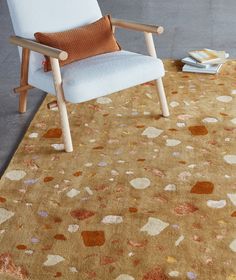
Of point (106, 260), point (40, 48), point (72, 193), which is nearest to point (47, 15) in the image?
point (40, 48)

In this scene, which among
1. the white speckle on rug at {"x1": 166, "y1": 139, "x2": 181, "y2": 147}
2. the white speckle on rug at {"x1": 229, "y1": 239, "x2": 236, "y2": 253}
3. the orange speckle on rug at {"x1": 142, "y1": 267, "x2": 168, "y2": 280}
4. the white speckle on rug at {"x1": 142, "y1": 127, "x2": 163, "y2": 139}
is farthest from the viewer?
the white speckle on rug at {"x1": 142, "y1": 127, "x2": 163, "y2": 139}

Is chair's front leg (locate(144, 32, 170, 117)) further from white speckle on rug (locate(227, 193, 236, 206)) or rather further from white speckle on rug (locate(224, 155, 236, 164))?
white speckle on rug (locate(227, 193, 236, 206))

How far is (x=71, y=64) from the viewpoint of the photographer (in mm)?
2682

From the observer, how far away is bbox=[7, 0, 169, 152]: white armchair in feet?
8.11

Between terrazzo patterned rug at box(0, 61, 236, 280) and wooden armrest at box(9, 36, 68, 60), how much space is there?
18.3 inches

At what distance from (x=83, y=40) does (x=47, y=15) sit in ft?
0.93

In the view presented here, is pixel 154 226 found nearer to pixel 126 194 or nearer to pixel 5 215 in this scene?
pixel 126 194

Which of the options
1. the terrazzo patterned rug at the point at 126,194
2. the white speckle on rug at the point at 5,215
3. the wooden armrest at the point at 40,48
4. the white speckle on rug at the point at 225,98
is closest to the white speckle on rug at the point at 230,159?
the terrazzo patterned rug at the point at 126,194

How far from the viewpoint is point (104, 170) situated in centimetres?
244

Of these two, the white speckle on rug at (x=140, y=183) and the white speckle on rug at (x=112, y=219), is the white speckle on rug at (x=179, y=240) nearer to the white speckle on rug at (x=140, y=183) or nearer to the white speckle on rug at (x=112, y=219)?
the white speckle on rug at (x=112, y=219)

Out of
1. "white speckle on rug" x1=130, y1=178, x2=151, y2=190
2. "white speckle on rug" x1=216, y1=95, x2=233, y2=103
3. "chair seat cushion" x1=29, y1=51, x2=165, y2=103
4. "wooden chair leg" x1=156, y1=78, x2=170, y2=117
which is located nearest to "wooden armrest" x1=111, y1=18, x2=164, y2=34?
"chair seat cushion" x1=29, y1=51, x2=165, y2=103

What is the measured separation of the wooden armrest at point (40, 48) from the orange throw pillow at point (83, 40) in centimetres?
9

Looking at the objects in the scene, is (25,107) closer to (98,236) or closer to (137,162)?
(137,162)

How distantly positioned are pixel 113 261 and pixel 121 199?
0.39 m
